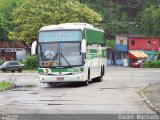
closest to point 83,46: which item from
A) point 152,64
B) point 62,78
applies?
point 62,78

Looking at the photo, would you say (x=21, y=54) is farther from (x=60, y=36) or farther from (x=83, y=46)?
(x=83, y=46)

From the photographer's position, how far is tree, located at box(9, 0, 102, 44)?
2857 inches

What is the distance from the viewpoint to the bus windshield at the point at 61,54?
97.6 feet

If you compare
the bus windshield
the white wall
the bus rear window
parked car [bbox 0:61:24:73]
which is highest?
the bus rear window

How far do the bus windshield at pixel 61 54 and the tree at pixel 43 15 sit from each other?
1658 inches

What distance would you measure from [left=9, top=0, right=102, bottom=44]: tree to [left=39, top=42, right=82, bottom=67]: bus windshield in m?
42.1

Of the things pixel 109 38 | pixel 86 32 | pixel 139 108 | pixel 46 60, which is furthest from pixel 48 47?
pixel 109 38

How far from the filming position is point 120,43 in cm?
10894

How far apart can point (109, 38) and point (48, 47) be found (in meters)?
91.2

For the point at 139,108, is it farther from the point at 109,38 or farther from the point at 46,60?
the point at 109,38

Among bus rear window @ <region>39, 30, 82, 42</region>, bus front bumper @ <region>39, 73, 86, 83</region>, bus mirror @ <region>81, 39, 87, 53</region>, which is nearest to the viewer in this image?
bus mirror @ <region>81, 39, 87, 53</region>

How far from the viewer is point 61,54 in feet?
97.8

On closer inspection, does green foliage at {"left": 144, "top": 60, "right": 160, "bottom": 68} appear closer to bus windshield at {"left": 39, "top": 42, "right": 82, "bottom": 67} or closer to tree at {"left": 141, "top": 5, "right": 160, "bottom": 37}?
tree at {"left": 141, "top": 5, "right": 160, "bottom": 37}

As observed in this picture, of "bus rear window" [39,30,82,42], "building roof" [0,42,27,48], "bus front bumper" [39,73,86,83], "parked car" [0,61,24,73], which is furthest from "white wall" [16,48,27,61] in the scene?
"bus front bumper" [39,73,86,83]
